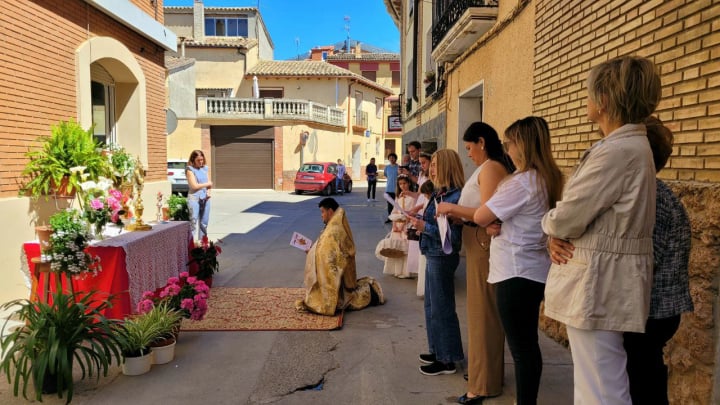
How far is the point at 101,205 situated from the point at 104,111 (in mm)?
5356

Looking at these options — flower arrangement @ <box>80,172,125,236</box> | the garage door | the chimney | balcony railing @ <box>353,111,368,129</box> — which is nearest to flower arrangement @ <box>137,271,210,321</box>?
flower arrangement @ <box>80,172,125,236</box>

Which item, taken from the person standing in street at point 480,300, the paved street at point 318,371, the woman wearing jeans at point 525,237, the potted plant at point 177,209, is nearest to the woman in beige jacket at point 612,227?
the woman wearing jeans at point 525,237

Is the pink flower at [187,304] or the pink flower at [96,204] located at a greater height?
the pink flower at [96,204]

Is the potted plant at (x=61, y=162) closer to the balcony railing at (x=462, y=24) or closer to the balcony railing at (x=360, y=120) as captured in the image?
the balcony railing at (x=462, y=24)

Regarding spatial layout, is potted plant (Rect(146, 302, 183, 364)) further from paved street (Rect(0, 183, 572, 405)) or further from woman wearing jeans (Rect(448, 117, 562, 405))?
woman wearing jeans (Rect(448, 117, 562, 405))

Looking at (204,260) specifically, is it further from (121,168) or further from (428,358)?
(428,358)

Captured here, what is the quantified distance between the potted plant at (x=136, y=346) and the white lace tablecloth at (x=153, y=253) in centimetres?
89

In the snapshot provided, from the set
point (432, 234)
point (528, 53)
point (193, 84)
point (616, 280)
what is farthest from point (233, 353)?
point (193, 84)

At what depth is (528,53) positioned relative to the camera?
5.98 m

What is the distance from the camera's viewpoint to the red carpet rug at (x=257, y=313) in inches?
205

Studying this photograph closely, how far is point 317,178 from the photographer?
79.9 ft

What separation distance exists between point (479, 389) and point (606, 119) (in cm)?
217

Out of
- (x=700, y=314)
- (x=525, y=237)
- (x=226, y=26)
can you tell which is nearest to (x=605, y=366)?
(x=525, y=237)

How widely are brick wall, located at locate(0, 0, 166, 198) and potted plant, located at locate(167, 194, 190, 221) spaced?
5.81ft
